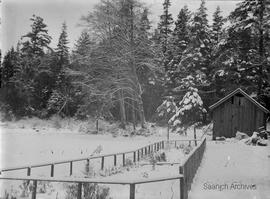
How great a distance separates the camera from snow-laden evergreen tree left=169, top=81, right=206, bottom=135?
3419 centimetres

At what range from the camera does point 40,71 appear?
144 ft

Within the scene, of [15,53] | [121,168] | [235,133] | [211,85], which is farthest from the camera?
[15,53]

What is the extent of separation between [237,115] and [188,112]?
771cm

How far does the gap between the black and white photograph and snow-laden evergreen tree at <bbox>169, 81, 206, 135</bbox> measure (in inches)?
5.3

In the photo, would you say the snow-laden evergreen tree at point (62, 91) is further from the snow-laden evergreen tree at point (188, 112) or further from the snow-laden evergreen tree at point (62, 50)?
the snow-laden evergreen tree at point (188, 112)

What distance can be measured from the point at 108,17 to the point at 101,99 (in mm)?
8667

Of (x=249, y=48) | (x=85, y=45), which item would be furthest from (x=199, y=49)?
(x=85, y=45)

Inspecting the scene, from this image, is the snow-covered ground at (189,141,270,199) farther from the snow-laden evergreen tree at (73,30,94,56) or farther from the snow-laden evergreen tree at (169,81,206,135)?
the snow-laden evergreen tree at (73,30,94,56)

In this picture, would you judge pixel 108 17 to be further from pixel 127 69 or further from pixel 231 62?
pixel 231 62

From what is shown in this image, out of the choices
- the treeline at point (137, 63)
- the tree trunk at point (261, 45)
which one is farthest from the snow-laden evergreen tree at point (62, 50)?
the tree trunk at point (261, 45)

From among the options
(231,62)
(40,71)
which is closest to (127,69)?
(231,62)

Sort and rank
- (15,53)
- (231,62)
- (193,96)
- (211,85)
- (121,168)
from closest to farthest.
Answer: (121,168) → (231,62) → (193,96) → (211,85) → (15,53)

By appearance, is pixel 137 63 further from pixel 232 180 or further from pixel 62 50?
pixel 232 180

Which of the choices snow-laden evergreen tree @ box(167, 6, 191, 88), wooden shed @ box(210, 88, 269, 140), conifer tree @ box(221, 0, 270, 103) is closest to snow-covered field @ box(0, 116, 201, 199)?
wooden shed @ box(210, 88, 269, 140)
